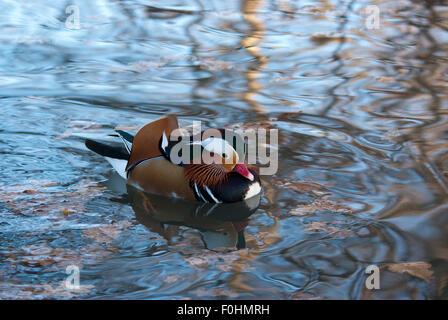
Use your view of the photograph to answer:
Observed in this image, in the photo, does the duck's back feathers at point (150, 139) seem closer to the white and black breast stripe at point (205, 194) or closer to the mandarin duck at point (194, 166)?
the mandarin duck at point (194, 166)

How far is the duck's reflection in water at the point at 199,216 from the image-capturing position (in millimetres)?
4727

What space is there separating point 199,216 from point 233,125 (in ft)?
6.05

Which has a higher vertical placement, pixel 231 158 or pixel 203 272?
pixel 231 158

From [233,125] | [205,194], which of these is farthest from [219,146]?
[233,125]

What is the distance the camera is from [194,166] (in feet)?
17.2

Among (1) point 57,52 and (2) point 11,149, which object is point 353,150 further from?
(1) point 57,52

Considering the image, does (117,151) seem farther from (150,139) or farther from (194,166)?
(194,166)

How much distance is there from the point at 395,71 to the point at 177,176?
14.3 ft

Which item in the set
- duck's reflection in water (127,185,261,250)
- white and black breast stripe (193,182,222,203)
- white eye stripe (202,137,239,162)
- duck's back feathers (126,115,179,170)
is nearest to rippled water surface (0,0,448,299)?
duck's reflection in water (127,185,261,250)

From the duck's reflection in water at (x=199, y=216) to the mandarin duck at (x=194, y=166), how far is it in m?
0.06

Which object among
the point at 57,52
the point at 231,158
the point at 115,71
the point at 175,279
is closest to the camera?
the point at 175,279

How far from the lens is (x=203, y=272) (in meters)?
4.12

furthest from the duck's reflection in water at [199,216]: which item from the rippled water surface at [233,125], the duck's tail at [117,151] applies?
the duck's tail at [117,151]

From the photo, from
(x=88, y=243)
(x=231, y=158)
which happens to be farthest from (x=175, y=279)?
(x=231, y=158)
